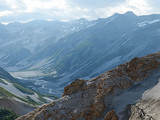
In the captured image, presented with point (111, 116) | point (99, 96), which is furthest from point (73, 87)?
point (111, 116)

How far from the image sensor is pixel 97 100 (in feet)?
96.5

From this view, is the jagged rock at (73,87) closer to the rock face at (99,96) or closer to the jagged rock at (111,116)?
the rock face at (99,96)

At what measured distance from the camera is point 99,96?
30000 millimetres

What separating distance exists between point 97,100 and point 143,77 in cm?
821

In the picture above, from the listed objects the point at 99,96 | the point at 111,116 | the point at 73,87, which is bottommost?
the point at 111,116

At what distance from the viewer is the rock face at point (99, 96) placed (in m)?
28.1

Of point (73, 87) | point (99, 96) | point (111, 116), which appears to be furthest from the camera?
point (73, 87)

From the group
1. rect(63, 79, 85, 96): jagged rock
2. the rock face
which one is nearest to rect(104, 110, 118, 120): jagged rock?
the rock face

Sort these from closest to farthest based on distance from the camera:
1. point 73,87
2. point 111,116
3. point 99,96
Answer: point 111,116 < point 99,96 < point 73,87

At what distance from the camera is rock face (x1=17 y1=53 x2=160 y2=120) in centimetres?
2805

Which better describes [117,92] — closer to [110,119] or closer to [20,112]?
[110,119]

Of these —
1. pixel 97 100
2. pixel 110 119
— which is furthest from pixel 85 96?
pixel 110 119

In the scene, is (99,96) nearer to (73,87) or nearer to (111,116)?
(111,116)

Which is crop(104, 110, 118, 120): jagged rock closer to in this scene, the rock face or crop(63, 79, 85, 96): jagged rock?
the rock face
